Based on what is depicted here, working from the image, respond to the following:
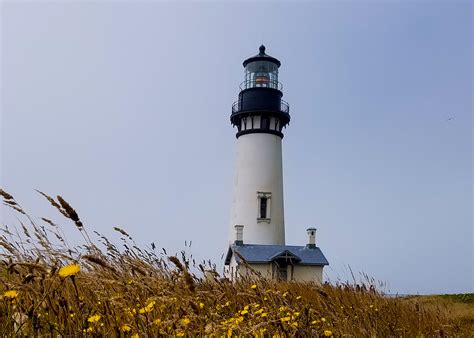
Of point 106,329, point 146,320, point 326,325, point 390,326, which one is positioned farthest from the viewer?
point 390,326

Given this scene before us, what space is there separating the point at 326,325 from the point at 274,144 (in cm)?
1893

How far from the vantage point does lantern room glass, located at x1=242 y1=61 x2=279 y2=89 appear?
890 inches

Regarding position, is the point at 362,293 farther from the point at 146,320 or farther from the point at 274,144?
the point at 274,144

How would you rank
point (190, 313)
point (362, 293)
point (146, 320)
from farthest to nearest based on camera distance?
point (362, 293)
point (190, 313)
point (146, 320)

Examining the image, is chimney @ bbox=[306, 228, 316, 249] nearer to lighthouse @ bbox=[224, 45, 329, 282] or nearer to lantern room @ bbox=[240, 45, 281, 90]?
lighthouse @ bbox=[224, 45, 329, 282]

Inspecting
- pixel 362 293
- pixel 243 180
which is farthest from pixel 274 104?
pixel 362 293

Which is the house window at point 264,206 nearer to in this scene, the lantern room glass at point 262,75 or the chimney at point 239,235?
the chimney at point 239,235

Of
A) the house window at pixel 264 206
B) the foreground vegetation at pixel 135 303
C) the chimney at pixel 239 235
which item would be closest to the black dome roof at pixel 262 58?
the house window at pixel 264 206

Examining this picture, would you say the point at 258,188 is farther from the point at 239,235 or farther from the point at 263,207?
the point at 239,235

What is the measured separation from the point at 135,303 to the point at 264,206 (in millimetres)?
18927

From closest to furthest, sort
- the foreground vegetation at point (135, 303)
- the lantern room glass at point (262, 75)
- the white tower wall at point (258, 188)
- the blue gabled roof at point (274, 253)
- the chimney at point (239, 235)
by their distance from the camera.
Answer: the foreground vegetation at point (135, 303) < the blue gabled roof at point (274, 253) < the chimney at point (239, 235) < the white tower wall at point (258, 188) < the lantern room glass at point (262, 75)

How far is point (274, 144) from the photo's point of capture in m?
21.9

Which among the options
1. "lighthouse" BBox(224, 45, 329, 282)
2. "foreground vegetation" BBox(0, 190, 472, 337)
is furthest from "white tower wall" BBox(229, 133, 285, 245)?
"foreground vegetation" BBox(0, 190, 472, 337)

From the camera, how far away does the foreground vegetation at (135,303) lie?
1.76 metres
